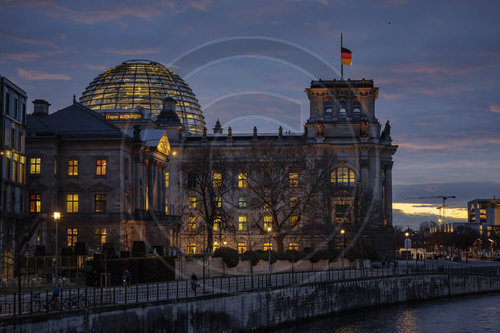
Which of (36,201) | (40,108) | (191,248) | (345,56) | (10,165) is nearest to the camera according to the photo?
(10,165)

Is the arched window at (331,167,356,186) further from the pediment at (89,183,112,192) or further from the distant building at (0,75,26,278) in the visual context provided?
the distant building at (0,75,26,278)

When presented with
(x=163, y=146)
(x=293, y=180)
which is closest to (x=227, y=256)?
(x=293, y=180)

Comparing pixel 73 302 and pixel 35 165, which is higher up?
pixel 35 165

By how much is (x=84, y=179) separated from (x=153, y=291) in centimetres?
4243

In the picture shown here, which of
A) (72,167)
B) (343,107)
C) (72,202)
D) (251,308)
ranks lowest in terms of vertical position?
(251,308)

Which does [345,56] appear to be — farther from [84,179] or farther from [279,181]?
[84,179]

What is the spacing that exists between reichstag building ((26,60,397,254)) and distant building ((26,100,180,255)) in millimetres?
108

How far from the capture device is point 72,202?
91562mm

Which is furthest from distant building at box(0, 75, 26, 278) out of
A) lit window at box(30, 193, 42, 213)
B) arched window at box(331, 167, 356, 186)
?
arched window at box(331, 167, 356, 186)

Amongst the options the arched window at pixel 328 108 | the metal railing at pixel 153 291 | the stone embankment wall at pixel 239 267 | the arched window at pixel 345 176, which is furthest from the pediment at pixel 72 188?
the arched window at pixel 328 108

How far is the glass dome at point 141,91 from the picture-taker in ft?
584

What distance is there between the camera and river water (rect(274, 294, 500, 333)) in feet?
212

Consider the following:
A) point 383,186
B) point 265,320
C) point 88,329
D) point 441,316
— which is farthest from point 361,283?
point 383,186

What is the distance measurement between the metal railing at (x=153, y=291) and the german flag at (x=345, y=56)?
2016 inches
